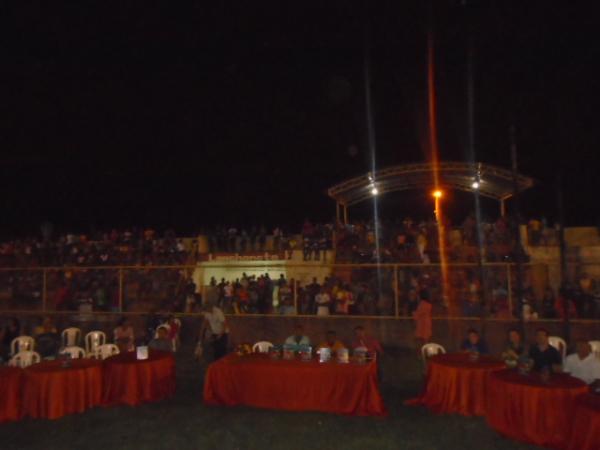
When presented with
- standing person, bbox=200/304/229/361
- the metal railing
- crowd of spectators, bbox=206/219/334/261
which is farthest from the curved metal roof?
standing person, bbox=200/304/229/361

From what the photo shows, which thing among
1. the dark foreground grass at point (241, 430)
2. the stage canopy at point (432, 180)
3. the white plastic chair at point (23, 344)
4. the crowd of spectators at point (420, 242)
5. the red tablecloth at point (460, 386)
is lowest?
the dark foreground grass at point (241, 430)

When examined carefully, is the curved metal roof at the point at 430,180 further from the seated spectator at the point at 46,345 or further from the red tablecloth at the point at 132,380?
the red tablecloth at the point at 132,380

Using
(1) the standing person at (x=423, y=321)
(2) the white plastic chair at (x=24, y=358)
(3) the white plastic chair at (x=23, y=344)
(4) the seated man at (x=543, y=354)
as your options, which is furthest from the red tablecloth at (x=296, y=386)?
(3) the white plastic chair at (x=23, y=344)

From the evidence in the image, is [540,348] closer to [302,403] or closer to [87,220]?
[302,403]

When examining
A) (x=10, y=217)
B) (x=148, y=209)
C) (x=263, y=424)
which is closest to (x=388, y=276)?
(x=263, y=424)

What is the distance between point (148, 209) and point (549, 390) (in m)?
48.1

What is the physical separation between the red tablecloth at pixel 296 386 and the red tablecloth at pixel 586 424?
10.1 feet

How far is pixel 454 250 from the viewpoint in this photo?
18.7 meters

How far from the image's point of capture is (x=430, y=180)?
18969mm

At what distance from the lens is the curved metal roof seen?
17.1m

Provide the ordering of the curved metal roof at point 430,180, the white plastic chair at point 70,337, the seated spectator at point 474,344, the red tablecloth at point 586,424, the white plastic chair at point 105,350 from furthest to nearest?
the curved metal roof at point 430,180 → the white plastic chair at point 70,337 → the white plastic chair at point 105,350 → the seated spectator at point 474,344 → the red tablecloth at point 586,424

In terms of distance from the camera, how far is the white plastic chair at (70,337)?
14.9 meters

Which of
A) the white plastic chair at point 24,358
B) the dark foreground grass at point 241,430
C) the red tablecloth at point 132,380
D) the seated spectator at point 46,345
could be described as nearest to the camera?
the dark foreground grass at point 241,430

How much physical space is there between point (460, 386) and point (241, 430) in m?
3.59
